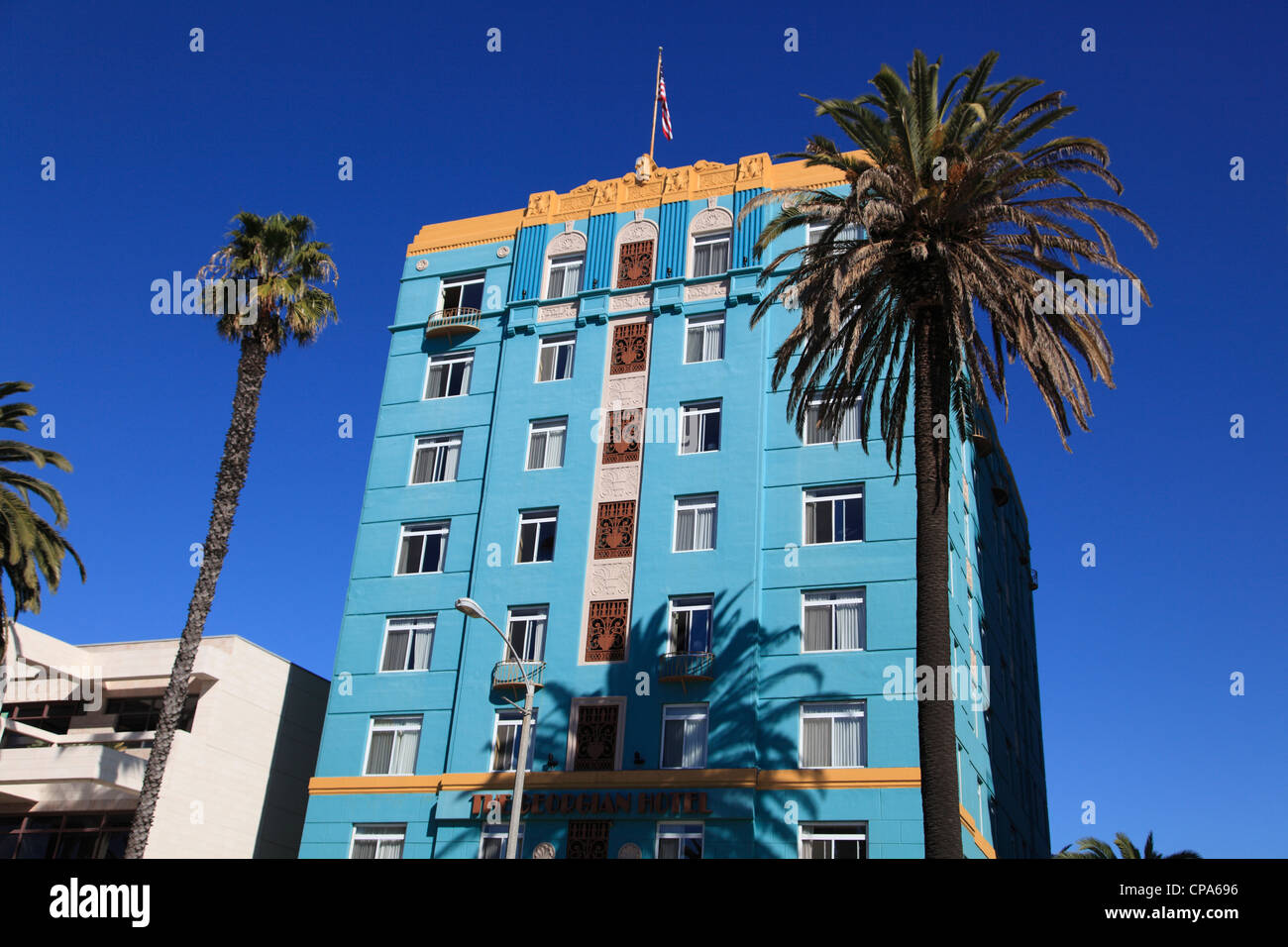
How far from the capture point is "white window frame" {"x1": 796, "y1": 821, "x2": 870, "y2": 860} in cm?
2791

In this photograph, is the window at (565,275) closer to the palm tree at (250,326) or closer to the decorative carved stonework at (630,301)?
the decorative carved stonework at (630,301)

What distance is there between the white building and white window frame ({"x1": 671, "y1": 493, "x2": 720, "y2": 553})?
51.9 ft

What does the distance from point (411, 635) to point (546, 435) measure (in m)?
7.90

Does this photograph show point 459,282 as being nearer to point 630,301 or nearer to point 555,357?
point 555,357

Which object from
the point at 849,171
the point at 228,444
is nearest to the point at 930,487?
the point at 849,171

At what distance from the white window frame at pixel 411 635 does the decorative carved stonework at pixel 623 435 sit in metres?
7.65

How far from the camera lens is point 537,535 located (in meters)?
35.4

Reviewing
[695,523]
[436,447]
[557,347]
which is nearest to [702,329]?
[557,347]

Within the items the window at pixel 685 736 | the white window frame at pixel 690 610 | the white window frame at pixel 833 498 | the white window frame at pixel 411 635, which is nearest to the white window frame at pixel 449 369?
the white window frame at pixel 411 635

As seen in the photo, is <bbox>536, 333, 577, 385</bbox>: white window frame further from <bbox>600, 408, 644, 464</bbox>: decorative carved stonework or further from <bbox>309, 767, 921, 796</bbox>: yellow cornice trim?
<bbox>309, 767, 921, 796</bbox>: yellow cornice trim

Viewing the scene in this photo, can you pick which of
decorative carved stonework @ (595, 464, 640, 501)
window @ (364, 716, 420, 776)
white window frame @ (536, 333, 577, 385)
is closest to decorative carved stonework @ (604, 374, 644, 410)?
white window frame @ (536, 333, 577, 385)
